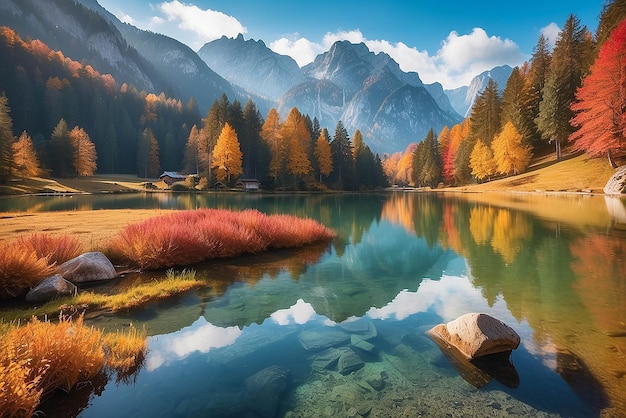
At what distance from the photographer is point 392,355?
732 cm

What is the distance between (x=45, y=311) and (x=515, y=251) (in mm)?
21129

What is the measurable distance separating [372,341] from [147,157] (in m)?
124

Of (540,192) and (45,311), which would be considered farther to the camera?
(540,192)

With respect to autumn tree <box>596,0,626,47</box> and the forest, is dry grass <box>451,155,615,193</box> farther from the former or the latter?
autumn tree <box>596,0,626,47</box>

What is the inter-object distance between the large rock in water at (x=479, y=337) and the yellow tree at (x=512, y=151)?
72.0 m

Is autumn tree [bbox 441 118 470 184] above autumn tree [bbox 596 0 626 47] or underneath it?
underneath

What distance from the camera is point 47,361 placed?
16.8 feet

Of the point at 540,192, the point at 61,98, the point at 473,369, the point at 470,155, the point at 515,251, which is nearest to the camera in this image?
the point at 473,369

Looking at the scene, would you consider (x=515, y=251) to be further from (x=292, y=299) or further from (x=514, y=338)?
(x=292, y=299)

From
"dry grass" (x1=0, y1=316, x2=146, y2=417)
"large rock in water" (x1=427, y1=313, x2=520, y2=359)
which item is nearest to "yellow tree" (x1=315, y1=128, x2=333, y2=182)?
"large rock in water" (x1=427, y1=313, x2=520, y2=359)

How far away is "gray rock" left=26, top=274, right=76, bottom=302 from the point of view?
9484 millimetres

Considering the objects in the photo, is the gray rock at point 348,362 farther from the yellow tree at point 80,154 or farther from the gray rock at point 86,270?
the yellow tree at point 80,154

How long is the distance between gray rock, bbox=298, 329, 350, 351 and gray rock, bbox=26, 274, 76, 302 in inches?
305

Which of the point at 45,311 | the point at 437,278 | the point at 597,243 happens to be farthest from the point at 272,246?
the point at 597,243
